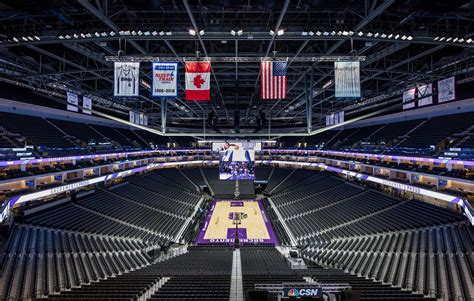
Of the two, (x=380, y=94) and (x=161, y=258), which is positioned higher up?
(x=380, y=94)

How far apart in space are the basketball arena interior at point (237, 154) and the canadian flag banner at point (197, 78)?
79mm

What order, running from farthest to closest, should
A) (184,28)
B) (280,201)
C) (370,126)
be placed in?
(370,126) → (280,201) → (184,28)

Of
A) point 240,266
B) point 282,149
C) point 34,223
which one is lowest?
point 240,266

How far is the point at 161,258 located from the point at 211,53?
1407 centimetres

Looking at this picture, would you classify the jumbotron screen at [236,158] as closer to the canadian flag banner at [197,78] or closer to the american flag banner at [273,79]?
the american flag banner at [273,79]

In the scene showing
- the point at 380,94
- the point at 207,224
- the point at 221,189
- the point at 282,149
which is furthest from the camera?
the point at 282,149

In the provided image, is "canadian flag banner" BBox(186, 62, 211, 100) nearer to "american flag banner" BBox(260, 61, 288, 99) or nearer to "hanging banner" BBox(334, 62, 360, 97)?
"american flag banner" BBox(260, 61, 288, 99)

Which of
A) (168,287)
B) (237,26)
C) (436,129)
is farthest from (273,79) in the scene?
(436,129)

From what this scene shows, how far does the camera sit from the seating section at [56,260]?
10.2 m

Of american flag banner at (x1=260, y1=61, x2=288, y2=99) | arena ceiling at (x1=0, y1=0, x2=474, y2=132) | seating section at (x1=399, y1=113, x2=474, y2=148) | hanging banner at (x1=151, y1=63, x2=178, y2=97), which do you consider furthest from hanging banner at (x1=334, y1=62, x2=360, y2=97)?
seating section at (x1=399, y1=113, x2=474, y2=148)

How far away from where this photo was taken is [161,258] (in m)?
17.9

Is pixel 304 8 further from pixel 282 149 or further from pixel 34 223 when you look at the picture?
pixel 282 149

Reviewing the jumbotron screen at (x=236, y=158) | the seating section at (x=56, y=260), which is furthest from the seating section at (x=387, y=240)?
the seating section at (x=56, y=260)

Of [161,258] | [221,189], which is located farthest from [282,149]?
[161,258]
